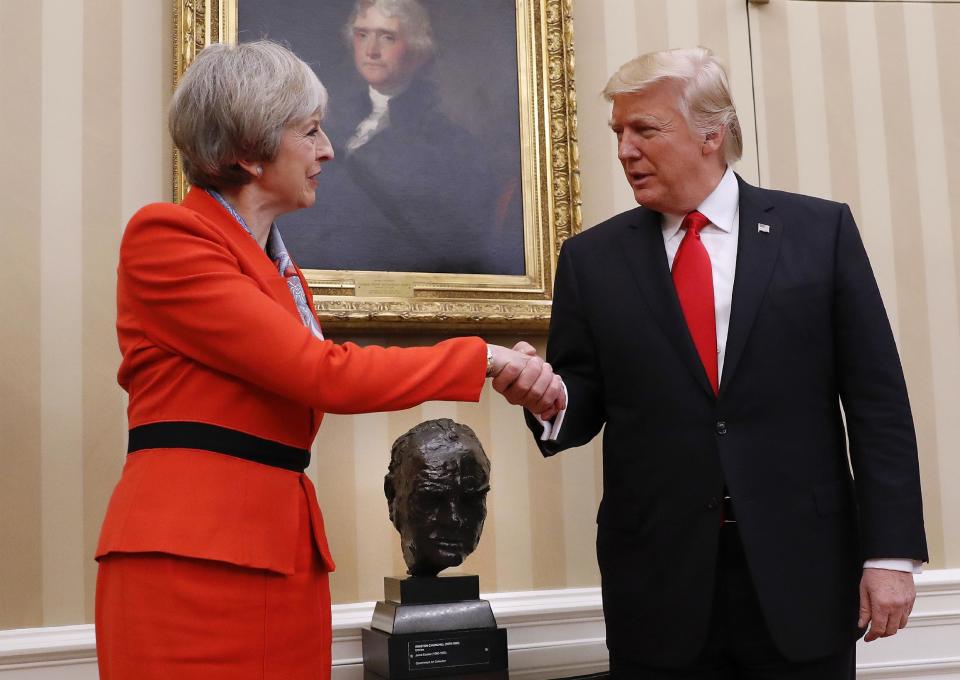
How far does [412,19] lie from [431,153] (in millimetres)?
451

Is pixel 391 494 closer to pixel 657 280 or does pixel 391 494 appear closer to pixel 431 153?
pixel 657 280

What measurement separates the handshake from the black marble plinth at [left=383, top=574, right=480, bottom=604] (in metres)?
0.66

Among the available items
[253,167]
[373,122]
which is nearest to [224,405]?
[253,167]

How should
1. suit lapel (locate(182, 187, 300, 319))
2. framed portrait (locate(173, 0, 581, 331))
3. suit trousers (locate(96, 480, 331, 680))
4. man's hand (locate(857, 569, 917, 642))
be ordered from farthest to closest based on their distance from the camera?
framed portrait (locate(173, 0, 581, 331)) → man's hand (locate(857, 569, 917, 642)) → suit lapel (locate(182, 187, 300, 319)) → suit trousers (locate(96, 480, 331, 680))

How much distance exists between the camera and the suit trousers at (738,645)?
2.13 m

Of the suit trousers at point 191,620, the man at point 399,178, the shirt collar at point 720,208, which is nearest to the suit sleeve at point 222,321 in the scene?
the suit trousers at point 191,620

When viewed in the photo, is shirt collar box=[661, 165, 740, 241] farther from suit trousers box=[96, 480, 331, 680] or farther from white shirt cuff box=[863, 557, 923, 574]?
suit trousers box=[96, 480, 331, 680]

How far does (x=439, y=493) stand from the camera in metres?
2.75

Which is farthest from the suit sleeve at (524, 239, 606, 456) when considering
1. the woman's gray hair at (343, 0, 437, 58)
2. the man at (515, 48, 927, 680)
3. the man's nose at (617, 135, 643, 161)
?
the woman's gray hair at (343, 0, 437, 58)

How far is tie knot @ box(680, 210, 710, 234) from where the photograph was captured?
2.44 m

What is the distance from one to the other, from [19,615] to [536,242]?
194cm

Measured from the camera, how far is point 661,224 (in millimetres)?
2537

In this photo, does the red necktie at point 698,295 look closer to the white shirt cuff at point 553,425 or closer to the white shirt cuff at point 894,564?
the white shirt cuff at point 553,425

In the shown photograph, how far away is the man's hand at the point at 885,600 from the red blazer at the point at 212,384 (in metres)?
1.04
